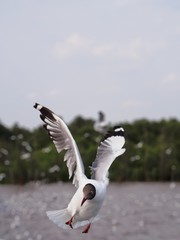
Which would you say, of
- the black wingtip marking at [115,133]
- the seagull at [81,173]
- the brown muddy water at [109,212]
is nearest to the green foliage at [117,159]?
the brown muddy water at [109,212]

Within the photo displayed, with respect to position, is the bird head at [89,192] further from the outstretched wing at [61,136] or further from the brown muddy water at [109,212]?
the brown muddy water at [109,212]

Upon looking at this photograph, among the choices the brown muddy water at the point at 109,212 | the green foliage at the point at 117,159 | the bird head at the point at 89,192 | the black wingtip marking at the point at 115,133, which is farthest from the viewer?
the green foliage at the point at 117,159

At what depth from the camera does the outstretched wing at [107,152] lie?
11.8 feet

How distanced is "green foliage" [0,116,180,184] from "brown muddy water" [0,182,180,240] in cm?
50

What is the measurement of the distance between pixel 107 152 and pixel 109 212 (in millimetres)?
14699

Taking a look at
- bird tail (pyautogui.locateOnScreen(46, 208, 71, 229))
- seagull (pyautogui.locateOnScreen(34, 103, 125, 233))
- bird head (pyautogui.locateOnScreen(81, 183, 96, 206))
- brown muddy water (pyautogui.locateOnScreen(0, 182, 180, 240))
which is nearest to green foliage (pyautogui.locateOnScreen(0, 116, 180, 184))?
brown muddy water (pyautogui.locateOnScreen(0, 182, 180, 240))

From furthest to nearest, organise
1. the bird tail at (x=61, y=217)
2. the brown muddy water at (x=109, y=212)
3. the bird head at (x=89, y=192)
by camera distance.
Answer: the brown muddy water at (x=109, y=212) → the bird tail at (x=61, y=217) → the bird head at (x=89, y=192)

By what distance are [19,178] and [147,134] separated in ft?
20.2

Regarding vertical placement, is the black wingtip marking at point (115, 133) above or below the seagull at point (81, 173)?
above

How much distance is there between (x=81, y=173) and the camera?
11.8ft

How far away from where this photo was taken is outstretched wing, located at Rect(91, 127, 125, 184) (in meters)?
3.61

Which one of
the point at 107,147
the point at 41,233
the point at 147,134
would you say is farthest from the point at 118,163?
the point at 107,147

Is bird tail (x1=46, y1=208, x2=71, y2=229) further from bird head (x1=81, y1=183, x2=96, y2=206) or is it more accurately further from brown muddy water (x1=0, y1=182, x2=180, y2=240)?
brown muddy water (x1=0, y1=182, x2=180, y2=240)

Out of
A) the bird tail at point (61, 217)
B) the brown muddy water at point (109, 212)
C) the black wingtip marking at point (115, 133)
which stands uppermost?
the black wingtip marking at point (115, 133)
